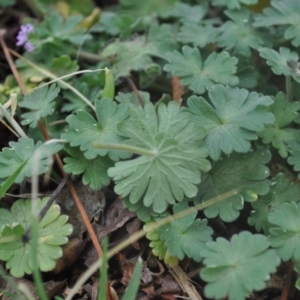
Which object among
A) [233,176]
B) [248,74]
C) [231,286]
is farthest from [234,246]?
[248,74]

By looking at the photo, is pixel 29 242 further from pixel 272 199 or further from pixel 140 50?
pixel 140 50

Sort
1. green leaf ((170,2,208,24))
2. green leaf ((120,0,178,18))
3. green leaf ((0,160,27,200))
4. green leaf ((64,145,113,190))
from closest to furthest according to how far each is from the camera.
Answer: green leaf ((0,160,27,200)) → green leaf ((64,145,113,190)) → green leaf ((170,2,208,24)) → green leaf ((120,0,178,18))

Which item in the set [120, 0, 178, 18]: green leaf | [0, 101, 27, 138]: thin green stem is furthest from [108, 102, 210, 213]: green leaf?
[120, 0, 178, 18]: green leaf

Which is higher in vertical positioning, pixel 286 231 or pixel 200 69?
pixel 200 69

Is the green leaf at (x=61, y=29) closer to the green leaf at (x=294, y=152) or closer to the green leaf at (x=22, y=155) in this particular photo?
the green leaf at (x=22, y=155)

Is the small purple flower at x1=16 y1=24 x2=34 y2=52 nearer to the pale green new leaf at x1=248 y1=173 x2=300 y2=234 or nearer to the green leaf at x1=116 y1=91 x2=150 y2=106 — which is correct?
the green leaf at x1=116 y1=91 x2=150 y2=106

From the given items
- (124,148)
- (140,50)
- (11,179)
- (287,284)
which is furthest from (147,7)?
(287,284)

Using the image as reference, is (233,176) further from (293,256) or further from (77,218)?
(77,218)
